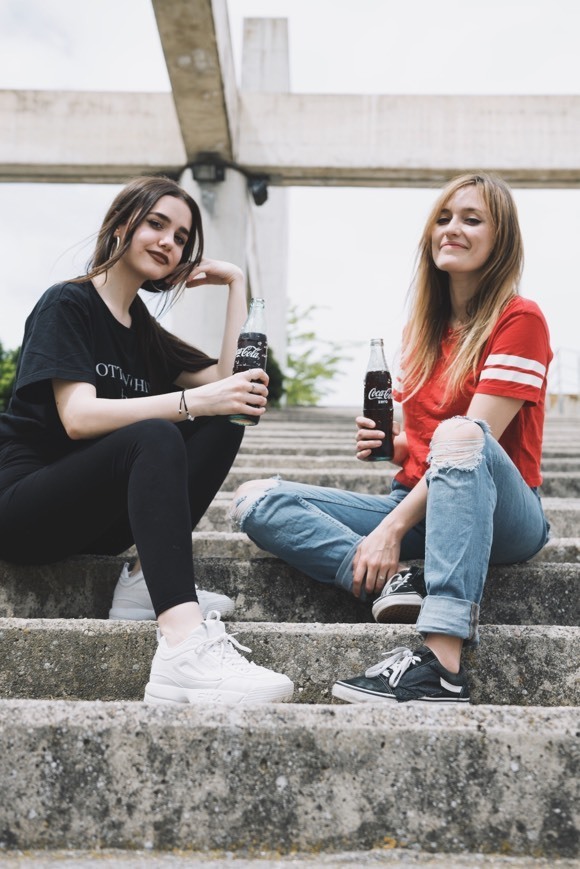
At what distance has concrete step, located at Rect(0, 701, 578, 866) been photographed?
1.16 metres

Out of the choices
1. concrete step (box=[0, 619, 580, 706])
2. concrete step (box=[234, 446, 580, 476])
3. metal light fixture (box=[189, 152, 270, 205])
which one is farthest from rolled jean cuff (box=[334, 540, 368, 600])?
metal light fixture (box=[189, 152, 270, 205])

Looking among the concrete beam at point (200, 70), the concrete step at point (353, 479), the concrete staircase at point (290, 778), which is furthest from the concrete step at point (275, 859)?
the concrete beam at point (200, 70)

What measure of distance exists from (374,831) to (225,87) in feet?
21.8

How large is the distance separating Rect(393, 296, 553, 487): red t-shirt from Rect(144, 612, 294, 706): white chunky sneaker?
77 cm

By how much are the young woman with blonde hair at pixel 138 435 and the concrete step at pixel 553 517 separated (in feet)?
2.24

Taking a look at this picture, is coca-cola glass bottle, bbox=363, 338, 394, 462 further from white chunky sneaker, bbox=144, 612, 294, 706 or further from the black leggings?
white chunky sneaker, bbox=144, 612, 294, 706

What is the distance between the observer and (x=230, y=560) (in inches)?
82.5

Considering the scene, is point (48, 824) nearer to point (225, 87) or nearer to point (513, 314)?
point (513, 314)

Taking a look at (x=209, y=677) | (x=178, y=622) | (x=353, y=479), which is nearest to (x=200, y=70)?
(x=353, y=479)

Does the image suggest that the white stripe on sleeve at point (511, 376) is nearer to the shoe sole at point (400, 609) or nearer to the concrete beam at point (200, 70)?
the shoe sole at point (400, 609)

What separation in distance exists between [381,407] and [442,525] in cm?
54

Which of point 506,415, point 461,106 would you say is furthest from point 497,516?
point 461,106

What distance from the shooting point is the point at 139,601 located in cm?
194

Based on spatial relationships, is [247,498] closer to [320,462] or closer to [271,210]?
[320,462]
